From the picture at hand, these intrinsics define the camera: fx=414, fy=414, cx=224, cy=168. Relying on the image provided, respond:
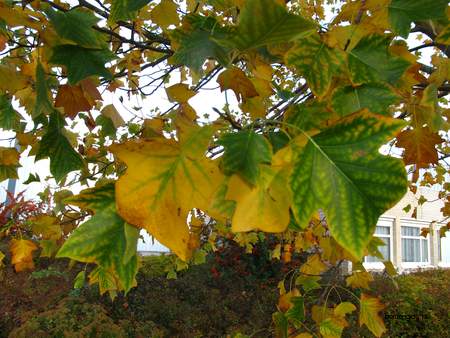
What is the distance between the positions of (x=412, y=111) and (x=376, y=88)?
366mm

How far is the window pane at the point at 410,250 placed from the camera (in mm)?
16611

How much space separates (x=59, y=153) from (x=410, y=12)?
0.81 m

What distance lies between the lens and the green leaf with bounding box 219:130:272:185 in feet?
1.56

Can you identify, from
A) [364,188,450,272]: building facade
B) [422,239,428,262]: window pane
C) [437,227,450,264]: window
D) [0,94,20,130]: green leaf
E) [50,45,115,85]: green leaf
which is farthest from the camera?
[437,227,450,264]: window

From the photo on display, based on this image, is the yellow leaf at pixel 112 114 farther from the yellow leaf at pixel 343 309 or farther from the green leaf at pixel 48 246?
the yellow leaf at pixel 343 309

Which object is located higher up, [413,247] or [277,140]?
[413,247]

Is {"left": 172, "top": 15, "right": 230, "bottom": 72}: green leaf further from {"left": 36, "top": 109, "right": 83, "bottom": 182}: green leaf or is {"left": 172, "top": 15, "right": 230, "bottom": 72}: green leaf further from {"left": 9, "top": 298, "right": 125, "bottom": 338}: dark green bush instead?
{"left": 9, "top": 298, "right": 125, "bottom": 338}: dark green bush

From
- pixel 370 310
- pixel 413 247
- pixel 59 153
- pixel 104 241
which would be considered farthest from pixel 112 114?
pixel 413 247

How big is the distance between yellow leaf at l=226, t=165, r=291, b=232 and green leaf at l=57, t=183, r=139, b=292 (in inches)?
5.2

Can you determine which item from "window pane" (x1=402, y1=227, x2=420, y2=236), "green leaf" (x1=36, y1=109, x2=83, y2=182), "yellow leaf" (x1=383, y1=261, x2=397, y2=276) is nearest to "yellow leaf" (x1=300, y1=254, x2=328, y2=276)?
"yellow leaf" (x1=383, y1=261, x2=397, y2=276)

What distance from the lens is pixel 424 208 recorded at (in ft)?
59.9

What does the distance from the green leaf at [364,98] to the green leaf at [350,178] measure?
17 cm

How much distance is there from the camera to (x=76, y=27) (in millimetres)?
811

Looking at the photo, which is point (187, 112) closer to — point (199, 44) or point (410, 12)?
point (199, 44)
